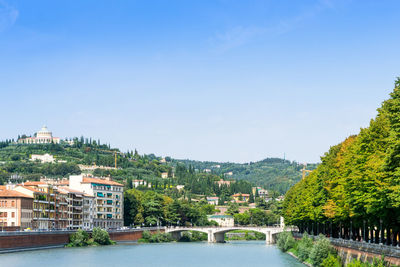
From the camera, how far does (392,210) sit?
1715 inches

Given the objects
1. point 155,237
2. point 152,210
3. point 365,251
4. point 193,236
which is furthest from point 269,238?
point 365,251

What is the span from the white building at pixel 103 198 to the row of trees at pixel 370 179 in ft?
256

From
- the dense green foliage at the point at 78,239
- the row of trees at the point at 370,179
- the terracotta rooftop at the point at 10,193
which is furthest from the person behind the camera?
the dense green foliage at the point at 78,239

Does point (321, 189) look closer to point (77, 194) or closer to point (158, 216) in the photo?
point (77, 194)

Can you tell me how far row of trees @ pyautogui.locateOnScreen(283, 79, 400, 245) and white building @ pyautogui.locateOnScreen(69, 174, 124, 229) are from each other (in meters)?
78.1

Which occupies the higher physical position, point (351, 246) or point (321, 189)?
point (321, 189)

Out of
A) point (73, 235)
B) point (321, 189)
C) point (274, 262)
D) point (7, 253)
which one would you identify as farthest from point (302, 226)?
point (7, 253)

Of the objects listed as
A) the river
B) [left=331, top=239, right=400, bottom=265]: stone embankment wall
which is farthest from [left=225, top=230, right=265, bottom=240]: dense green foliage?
[left=331, top=239, right=400, bottom=265]: stone embankment wall

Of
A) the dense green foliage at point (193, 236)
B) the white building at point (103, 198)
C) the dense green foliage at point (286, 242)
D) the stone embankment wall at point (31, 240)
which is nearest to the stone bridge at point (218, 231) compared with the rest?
the dense green foliage at point (193, 236)

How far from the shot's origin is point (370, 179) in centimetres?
4525

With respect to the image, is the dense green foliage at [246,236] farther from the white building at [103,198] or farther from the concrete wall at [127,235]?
the concrete wall at [127,235]

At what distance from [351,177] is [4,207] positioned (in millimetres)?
65789

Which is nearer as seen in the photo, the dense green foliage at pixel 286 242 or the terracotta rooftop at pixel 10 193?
the dense green foliage at pixel 286 242

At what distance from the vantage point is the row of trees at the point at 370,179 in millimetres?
39531
